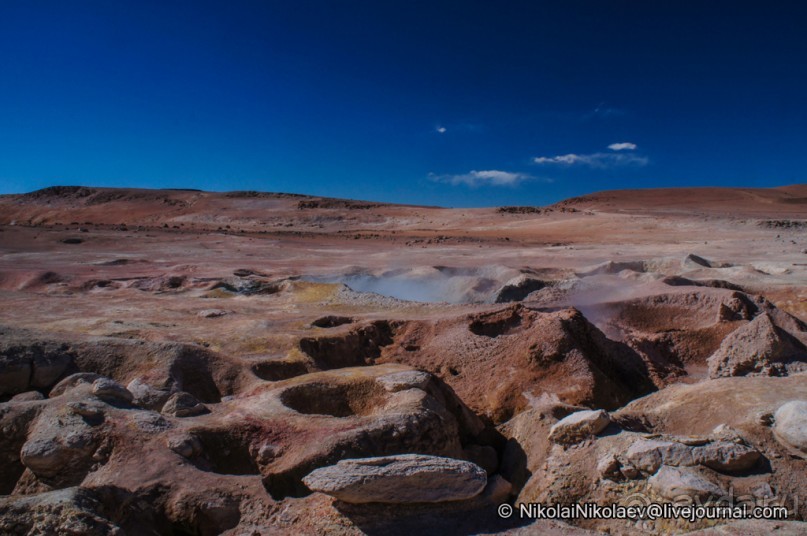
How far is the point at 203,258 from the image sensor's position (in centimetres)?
2056

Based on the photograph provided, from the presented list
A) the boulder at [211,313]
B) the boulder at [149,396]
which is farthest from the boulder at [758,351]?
the boulder at [211,313]

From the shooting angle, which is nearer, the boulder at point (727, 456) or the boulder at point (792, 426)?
the boulder at point (727, 456)

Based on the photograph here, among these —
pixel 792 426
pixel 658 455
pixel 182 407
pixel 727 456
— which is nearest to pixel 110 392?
pixel 182 407

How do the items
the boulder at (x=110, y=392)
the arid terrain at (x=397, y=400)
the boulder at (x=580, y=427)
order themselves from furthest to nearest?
the boulder at (x=110, y=392) < the boulder at (x=580, y=427) < the arid terrain at (x=397, y=400)

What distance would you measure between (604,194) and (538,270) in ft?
167

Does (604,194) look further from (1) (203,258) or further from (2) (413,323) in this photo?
(2) (413,323)

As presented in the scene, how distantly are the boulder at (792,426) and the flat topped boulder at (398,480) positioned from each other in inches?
83.3

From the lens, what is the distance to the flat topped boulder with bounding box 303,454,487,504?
3.37 meters

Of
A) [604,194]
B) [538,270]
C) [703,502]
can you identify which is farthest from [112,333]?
[604,194]

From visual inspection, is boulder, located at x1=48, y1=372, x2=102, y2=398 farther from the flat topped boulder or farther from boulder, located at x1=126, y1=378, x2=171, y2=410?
the flat topped boulder

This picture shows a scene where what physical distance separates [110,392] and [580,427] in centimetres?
388

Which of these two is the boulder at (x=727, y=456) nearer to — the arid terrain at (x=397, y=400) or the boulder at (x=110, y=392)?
the arid terrain at (x=397, y=400)

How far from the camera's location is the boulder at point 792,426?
3830mm

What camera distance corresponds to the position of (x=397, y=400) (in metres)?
5.03
